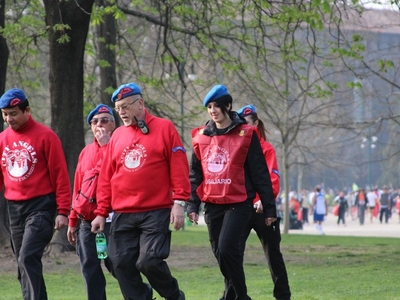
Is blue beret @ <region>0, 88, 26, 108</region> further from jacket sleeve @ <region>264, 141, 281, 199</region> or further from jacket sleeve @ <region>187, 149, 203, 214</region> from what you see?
jacket sleeve @ <region>264, 141, 281, 199</region>

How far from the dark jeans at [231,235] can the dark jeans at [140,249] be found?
988mm

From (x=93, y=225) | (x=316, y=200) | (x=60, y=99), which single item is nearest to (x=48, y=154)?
(x=93, y=225)

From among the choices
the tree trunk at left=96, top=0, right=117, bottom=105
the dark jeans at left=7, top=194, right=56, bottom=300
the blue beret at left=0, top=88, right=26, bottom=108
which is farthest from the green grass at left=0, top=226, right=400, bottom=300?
the tree trunk at left=96, top=0, right=117, bottom=105

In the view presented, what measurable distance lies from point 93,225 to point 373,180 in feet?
270

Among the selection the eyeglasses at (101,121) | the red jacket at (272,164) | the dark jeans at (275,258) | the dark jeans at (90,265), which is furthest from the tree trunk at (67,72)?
the dark jeans at (90,265)

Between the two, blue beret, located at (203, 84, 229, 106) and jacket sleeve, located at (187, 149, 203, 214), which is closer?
blue beret, located at (203, 84, 229, 106)

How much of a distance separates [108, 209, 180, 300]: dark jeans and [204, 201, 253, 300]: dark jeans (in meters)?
0.99

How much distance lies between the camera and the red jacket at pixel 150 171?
6.36 m

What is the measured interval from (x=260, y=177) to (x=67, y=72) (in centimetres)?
810

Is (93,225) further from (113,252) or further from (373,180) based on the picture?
(373,180)

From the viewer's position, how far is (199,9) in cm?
1723

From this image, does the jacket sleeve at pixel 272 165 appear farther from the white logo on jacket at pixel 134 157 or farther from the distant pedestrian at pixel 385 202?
the distant pedestrian at pixel 385 202

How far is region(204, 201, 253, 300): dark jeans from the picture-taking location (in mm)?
7309

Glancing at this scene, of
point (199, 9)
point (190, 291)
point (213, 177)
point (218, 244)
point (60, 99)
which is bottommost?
point (190, 291)
